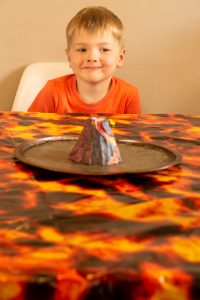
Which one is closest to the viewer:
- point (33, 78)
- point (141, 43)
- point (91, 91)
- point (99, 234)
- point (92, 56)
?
point (99, 234)

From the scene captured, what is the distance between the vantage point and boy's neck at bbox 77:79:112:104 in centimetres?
177

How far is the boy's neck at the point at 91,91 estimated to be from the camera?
5.82 feet

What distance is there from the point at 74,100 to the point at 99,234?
1.24m

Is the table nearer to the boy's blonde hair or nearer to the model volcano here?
the model volcano

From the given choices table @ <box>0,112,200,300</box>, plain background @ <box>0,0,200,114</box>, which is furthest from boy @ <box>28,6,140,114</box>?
table @ <box>0,112,200,300</box>

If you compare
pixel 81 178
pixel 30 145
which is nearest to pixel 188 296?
pixel 81 178

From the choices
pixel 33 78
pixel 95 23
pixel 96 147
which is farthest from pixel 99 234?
pixel 33 78

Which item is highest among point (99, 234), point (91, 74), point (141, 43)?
point (141, 43)

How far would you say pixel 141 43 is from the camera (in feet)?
8.36

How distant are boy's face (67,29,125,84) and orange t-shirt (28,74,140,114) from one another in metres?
0.08

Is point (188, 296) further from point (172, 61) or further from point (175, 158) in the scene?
point (172, 61)

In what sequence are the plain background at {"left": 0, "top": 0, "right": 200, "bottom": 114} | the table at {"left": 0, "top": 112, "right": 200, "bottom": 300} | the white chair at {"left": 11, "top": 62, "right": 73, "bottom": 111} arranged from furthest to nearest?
the plain background at {"left": 0, "top": 0, "right": 200, "bottom": 114}, the white chair at {"left": 11, "top": 62, "right": 73, "bottom": 111}, the table at {"left": 0, "top": 112, "right": 200, "bottom": 300}

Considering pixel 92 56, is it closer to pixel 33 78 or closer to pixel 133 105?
pixel 133 105

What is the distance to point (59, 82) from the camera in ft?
6.03
